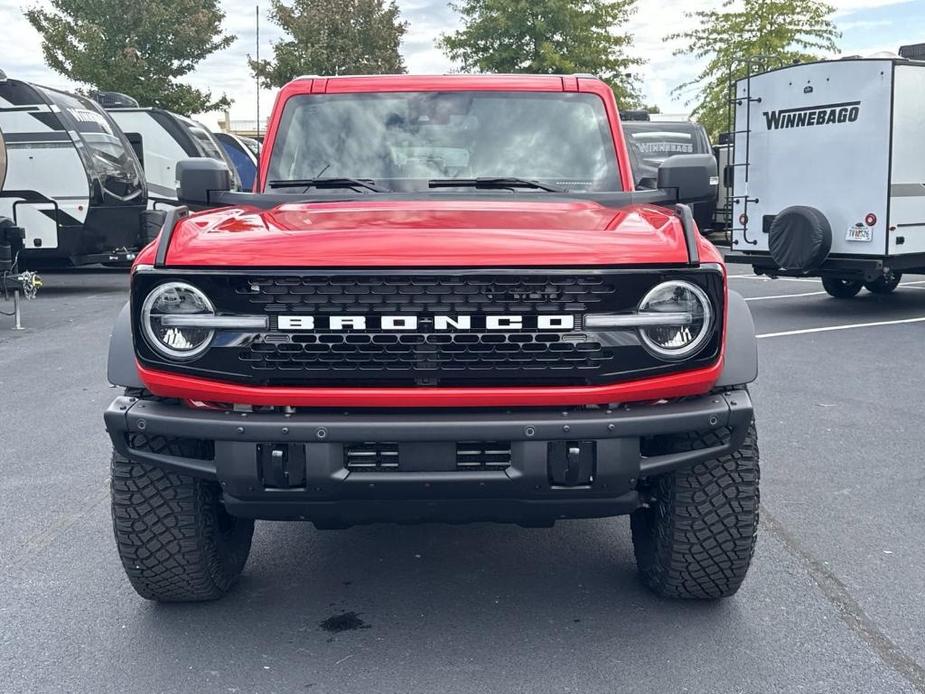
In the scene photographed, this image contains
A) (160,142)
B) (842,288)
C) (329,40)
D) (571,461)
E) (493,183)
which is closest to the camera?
(571,461)

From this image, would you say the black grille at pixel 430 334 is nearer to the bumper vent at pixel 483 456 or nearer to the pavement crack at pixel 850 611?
the bumper vent at pixel 483 456

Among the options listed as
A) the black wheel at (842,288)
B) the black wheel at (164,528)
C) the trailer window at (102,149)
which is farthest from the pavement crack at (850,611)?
the trailer window at (102,149)

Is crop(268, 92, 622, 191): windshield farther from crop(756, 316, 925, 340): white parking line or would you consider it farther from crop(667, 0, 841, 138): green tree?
crop(667, 0, 841, 138): green tree

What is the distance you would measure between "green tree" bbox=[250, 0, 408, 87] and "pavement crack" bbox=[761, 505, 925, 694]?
1262 inches

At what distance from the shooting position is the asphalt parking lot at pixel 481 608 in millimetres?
3439

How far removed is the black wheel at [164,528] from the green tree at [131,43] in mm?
28919

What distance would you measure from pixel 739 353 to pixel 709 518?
0.56 metres

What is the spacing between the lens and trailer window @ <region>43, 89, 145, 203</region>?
15.6m

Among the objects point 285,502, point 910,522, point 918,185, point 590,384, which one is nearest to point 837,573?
point 910,522

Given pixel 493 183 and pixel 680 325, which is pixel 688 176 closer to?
pixel 493 183

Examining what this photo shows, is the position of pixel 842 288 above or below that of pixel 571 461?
below

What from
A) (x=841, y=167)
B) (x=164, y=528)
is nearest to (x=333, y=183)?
(x=164, y=528)

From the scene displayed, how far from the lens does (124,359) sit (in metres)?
3.57

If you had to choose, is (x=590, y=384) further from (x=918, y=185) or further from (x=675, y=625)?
(x=918, y=185)
